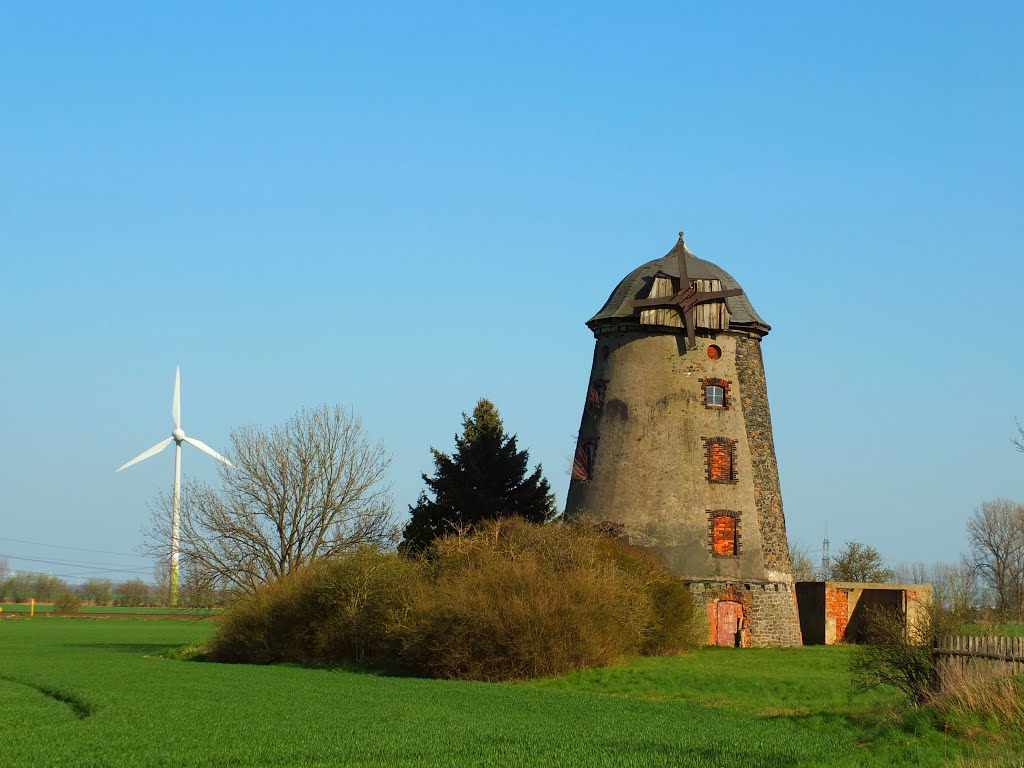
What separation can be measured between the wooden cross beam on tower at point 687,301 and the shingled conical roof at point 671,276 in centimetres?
30

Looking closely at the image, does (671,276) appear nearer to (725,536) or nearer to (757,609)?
(725,536)

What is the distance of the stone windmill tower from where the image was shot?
44.9 metres

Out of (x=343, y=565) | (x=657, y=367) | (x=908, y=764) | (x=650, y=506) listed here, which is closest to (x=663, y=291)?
(x=657, y=367)

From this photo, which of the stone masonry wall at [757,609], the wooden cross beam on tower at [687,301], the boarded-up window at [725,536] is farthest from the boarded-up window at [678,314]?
the stone masonry wall at [757,609]

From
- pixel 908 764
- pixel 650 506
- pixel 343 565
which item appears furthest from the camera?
pixel 650 506

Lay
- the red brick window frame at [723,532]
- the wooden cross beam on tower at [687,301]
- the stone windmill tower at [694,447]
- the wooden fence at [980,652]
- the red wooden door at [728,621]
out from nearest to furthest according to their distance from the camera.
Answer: the wooden fence at [980,652] < the red wooden door at [728,621] < the stone windmill tower at [694,447] < the red brick window frame at [723,532] < the wooden cross beam on tower at [687,301]

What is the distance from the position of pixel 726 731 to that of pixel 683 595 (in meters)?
19.5

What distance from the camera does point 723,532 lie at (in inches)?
1780

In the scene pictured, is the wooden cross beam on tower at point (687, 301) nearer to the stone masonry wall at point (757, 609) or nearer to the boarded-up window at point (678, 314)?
the boarded-up window at point (678, 314)

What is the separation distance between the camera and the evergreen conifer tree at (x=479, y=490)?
4903cm

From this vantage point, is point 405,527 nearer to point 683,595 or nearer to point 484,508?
point 484,508

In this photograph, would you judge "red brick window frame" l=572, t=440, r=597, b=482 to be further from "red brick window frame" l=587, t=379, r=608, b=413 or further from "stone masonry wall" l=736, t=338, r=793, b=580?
"stone masonry wall" l=736, t=338, r=793, b=580

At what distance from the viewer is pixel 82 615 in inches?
4161

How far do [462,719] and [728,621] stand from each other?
2149cm
